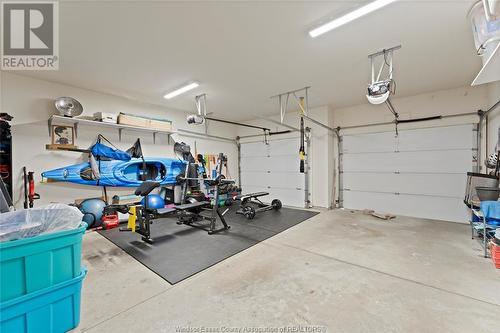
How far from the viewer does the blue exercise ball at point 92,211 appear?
412 centimetres

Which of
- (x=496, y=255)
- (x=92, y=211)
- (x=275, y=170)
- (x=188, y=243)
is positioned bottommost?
(x=188, y=243)

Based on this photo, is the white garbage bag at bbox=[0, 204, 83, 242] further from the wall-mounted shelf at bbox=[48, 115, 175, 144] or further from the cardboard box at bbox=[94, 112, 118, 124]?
the cardboard box at bbox=[94, 112, 118, 124]

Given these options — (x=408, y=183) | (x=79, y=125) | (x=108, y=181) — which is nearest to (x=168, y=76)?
(x=79, y=125)

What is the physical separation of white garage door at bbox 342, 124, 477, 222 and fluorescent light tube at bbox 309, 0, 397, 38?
4.14m

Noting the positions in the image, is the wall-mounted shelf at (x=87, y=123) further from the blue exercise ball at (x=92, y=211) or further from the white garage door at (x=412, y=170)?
the white garage door at (x=412, y=170)

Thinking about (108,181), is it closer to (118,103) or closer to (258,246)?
(118,103)

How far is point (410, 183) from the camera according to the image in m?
5.16

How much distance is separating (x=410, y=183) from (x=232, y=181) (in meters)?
4.55

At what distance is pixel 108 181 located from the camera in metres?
4.53

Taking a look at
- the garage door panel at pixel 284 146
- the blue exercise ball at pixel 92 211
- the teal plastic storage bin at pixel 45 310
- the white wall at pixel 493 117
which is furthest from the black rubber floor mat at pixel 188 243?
the white wall at pixel 493 117

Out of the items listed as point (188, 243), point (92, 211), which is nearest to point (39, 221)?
point (188, 243)

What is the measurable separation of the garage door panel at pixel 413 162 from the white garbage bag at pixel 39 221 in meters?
6.30

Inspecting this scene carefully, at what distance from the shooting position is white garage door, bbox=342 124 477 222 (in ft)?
15.2

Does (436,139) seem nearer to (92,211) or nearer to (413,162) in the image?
(413,162)
